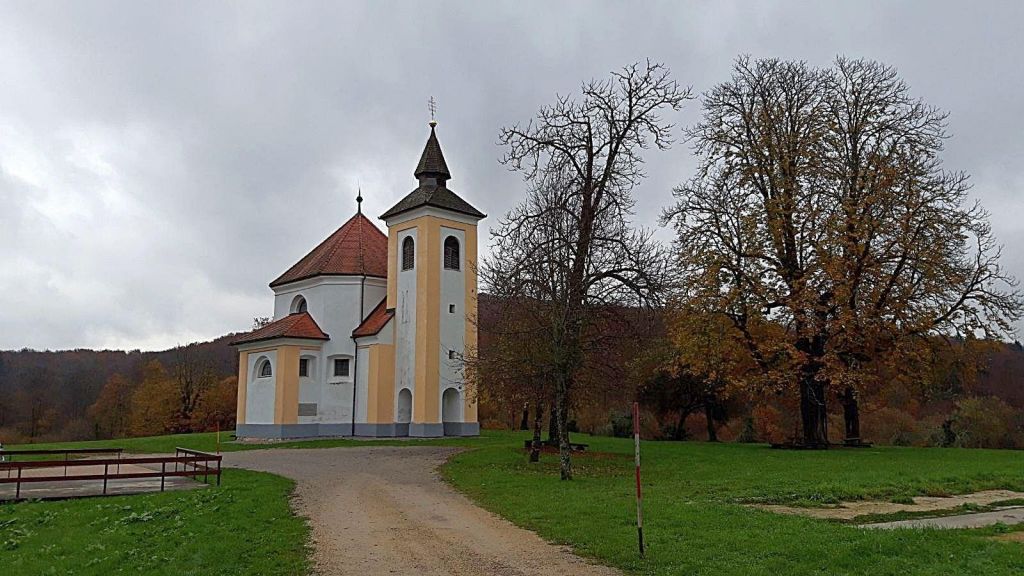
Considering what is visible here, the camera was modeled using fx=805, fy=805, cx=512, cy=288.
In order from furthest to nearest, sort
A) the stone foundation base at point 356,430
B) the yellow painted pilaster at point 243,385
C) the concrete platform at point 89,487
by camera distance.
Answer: the yellow painted pilaster at point 243,385 < the stone foundation base at point 356,430 < the concrete platform at point 89,487

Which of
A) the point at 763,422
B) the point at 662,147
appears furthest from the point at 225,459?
the point at 763,422

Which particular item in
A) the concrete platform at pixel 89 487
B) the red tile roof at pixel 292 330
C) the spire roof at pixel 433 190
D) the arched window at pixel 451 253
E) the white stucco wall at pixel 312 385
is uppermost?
the spire roof at pixel 433 190

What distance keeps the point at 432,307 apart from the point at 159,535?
27437 millimetres

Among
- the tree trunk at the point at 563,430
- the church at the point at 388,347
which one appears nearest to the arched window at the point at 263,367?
the church at the point at 388,347

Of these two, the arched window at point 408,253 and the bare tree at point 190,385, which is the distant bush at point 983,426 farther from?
the bare tree at point 190,385

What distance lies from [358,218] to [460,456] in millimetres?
24014

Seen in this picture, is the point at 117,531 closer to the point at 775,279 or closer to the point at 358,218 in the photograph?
the point at 775,279

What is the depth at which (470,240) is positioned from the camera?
41.2 m

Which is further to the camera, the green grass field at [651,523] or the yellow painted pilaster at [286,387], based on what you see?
the yellow painted pilaster at [286,387]

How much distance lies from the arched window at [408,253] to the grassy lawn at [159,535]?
24.5 metres

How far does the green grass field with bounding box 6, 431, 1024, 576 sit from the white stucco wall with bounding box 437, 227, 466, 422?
1813 centimetres

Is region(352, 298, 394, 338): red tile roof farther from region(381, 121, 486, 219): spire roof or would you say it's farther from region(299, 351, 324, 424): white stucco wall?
region(381, 121, 486, 219): spire roof

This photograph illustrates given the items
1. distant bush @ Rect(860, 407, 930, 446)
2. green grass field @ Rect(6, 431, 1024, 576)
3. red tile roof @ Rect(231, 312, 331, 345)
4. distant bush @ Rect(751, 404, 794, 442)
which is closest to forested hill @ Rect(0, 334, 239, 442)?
red tile roof @ Rect(231, 312, 331, 345)

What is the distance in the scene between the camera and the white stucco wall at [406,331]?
39.4 meters
